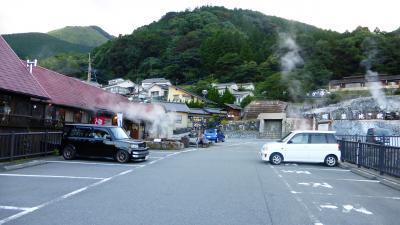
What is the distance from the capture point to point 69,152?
648 inches

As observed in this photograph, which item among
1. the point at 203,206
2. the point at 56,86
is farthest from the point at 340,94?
the point at 203,206

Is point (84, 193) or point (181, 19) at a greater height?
point (181, 19)

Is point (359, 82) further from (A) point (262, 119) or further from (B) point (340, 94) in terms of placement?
(A) point (262, 119)

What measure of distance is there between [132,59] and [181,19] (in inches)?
937

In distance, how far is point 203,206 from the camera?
7.43 metres

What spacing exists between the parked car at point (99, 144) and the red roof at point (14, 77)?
2.60m

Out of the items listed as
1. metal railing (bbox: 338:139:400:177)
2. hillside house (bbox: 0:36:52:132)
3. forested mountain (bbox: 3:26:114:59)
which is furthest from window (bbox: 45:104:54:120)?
forested mountain (bbox: 3:26:114:59)

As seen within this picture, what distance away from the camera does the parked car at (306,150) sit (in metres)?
16.9

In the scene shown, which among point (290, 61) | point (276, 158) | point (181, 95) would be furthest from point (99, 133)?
point (290, 61)

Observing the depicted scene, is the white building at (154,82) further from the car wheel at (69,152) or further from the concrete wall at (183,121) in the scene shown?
the car wheel at (69,152)

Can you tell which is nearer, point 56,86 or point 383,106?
point 56,86

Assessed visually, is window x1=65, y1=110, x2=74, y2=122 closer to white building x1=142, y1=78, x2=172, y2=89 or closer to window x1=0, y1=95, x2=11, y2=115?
window x1=0, y1=95, x2=11, y2=115

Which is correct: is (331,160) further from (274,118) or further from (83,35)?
(83,35)

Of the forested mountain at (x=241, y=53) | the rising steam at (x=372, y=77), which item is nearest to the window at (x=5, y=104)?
the rising steam at (x=372, y=77)
